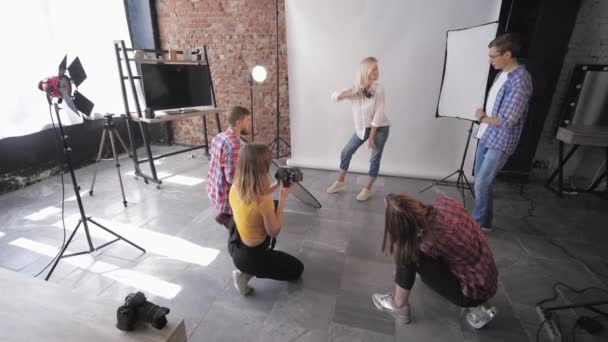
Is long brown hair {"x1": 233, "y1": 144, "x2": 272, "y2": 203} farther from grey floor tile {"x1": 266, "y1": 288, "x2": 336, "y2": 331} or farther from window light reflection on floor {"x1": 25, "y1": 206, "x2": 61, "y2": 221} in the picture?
window light reflection on floor {"x1": 25, "y1": 206, "x2": 61, "y2": 221}

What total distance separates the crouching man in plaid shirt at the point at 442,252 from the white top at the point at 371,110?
5.01 feet

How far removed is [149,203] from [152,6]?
3409mm

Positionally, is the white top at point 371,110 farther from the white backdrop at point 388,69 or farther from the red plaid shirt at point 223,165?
the red plaid shirt at point 223,165

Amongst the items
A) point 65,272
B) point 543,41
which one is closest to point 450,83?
point 543,41

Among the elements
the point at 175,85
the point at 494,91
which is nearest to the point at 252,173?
the point at 494,91

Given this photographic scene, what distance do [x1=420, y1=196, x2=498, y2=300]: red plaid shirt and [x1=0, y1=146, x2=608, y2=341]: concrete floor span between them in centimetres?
33

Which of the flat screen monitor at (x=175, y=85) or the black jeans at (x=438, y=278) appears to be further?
the flat screen monitor at (x=175, y=85)

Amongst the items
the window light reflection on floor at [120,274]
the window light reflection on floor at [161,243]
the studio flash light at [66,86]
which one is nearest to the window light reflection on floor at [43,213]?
the window light reflection on floor at [161,243]

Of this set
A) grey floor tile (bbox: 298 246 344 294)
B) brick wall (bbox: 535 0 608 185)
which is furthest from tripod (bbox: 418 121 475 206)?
grey floor tile (bbox: 298 246 344 294)

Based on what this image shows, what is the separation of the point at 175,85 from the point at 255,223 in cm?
294

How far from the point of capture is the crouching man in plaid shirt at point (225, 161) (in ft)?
6.69

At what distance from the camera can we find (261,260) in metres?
1.72

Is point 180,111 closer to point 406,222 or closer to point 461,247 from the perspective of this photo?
point 406,222

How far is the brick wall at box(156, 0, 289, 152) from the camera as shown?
429 cm
